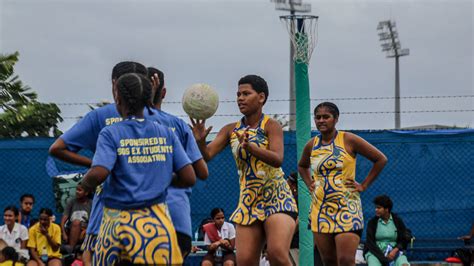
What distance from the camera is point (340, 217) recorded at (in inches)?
388

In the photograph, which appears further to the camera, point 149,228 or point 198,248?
point 198,248

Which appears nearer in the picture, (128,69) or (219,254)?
(128,69)

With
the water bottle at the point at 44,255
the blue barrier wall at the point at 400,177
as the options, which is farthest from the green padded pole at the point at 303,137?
the water bottle at the point at 44,255

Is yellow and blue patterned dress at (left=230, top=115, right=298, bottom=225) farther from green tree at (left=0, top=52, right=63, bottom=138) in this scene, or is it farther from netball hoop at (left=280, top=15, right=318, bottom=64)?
green tree at (left=0, top=52, right=63, bottom=138)

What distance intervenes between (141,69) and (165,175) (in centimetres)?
118

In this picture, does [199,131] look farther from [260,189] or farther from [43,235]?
[43,235]

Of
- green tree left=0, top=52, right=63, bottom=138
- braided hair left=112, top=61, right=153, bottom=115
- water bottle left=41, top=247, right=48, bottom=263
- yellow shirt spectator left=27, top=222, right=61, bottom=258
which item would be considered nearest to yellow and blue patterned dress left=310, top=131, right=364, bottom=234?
braided hair left=112, top=61, right=153, bottom=115

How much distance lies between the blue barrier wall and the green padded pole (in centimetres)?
271

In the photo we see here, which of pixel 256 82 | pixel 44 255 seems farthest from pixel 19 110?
pixel 256 82

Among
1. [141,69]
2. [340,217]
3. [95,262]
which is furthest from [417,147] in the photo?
[95,262]

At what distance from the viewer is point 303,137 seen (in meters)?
12.3

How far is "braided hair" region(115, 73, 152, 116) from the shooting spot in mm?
5812

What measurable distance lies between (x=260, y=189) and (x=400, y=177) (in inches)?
265

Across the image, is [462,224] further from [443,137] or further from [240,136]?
[240,136]
